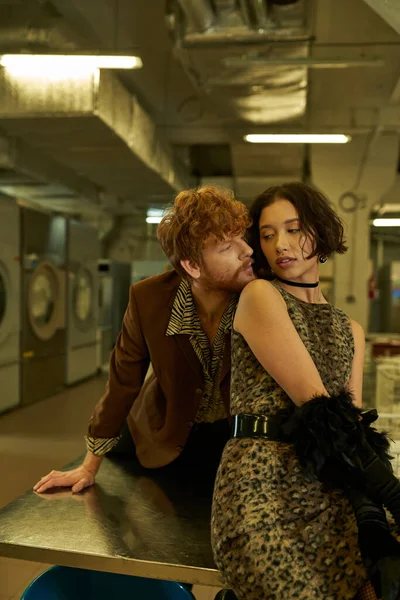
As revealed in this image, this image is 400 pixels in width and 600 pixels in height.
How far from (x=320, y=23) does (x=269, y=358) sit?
337 cm

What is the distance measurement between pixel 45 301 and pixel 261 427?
599 centimetres

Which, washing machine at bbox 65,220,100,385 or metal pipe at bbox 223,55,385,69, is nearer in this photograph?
metal pipe at bbox 223,55,385,69

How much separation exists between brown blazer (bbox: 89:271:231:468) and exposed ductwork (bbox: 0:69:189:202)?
2842 mm

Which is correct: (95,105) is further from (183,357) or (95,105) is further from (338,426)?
(338,426)

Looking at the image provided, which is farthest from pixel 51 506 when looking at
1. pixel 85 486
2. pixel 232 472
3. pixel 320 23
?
pixel 320 23

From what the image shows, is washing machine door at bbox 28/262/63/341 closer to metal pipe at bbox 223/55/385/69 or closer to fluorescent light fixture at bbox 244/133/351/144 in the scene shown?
fluorescent light fixture at bbox 244/133/351/144

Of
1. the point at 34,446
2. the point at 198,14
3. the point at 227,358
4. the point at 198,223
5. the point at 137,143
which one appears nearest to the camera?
the point at 198,223

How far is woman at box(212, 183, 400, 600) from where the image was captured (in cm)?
104

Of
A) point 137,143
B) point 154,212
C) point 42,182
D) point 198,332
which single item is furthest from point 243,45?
point 154,212

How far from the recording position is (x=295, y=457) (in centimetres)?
112

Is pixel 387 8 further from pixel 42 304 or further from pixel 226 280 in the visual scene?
pixel 42 304

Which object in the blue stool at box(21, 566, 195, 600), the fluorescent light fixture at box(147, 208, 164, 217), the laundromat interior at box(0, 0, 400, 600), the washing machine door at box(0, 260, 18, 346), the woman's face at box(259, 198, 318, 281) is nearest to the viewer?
the woman's face at box(259, 198, 318, 281)

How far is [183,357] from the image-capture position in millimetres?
1724

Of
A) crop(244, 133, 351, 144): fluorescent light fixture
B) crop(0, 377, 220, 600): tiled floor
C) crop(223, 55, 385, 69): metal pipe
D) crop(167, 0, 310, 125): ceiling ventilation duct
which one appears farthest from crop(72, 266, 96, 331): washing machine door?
crop(223, 55, 385, 69): metal pipe
